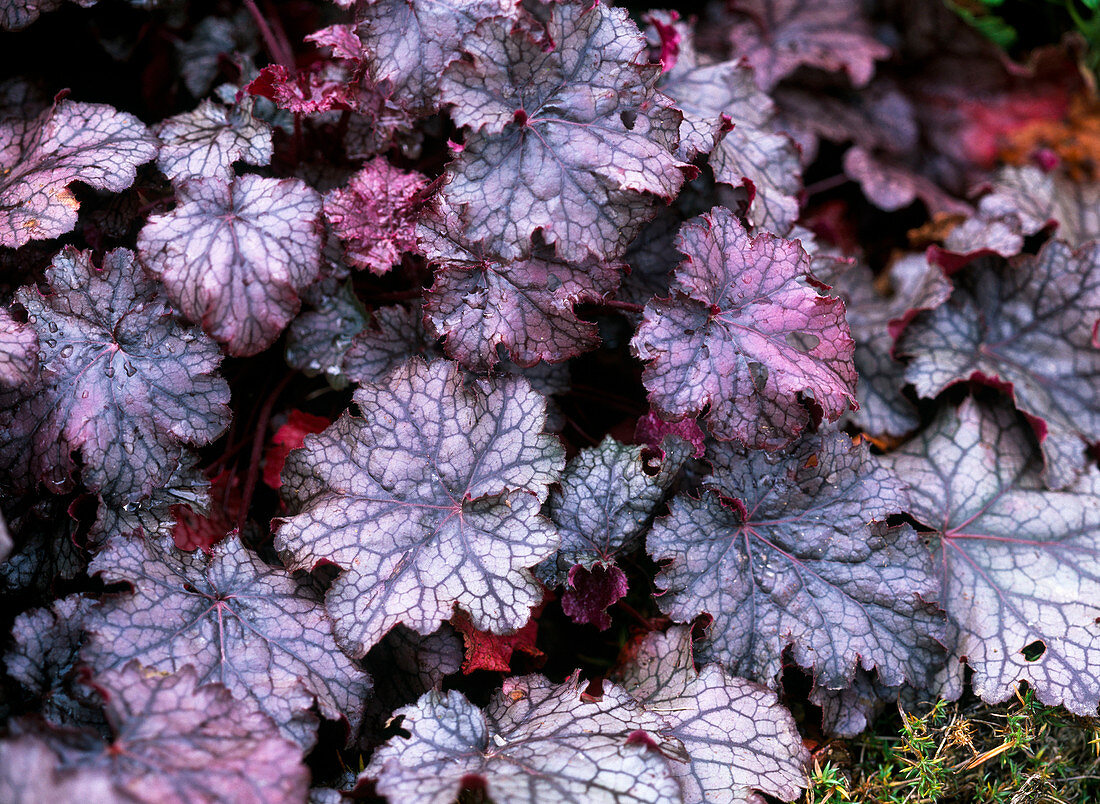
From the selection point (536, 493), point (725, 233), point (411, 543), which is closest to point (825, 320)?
point (725, 233)

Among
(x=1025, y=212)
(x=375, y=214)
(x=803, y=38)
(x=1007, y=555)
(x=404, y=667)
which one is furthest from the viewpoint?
(x=803, y=38)

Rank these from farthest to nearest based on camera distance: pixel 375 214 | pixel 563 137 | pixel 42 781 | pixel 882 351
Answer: pixel 882 351 → pixel 375 214 → pixel 563 137 → pixel 42 781

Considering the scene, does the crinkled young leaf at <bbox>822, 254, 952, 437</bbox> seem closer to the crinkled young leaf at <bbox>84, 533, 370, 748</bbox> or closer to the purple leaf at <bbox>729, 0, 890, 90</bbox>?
the purple leaf at <bbox>729, 0, 890, 90</bbox>

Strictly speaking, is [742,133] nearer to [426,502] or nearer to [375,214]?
[375,214]

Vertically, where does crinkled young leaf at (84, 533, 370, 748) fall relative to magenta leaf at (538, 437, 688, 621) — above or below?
above

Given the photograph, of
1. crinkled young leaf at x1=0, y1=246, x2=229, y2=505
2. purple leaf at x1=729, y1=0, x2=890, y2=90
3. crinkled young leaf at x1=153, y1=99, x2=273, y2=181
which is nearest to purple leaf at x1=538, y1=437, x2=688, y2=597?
crinkled young leaf at x1=0, y1=246, x2=229, y2=505

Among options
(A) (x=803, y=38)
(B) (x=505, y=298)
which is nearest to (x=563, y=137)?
(B) (x=505, y=298)
